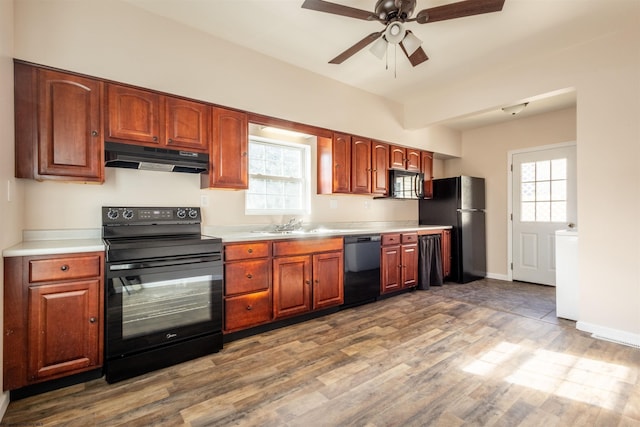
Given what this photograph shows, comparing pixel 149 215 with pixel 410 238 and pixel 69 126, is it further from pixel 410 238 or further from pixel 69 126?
pixel 410 238

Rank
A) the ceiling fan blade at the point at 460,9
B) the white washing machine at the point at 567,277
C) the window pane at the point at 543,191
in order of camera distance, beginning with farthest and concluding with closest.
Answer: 1. the window pane at the point at 543,191
2. the white washing machine at the point at 567,277
3. the ceiling fan blade at the point at 460,9

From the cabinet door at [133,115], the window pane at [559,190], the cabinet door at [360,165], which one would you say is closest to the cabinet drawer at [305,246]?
the cabinet door at [360,165]

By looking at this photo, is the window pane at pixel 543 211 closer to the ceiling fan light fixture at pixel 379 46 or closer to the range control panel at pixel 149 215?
the ceiling fan light fixture at pixel 379 46

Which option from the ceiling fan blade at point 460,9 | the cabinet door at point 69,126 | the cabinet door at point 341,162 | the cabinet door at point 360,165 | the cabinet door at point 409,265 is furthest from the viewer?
the cabinet door at point 409,265

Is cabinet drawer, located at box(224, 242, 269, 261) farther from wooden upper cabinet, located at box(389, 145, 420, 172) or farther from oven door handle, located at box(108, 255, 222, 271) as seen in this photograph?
wooden upper cabinet, located at box(389, 145, 420, 172)

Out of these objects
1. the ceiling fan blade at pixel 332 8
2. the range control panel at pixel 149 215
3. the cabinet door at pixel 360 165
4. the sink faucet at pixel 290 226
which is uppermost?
the ceiling fan blade at pixel 332 8

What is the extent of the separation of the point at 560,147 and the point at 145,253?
17.9 ft

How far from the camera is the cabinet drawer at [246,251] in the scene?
8.68 ft

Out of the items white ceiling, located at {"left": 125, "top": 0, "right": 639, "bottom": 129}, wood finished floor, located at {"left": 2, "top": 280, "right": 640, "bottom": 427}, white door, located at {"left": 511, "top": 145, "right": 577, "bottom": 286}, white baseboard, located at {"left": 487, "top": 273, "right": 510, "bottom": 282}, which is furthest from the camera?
white baseboard, located at {"left": 487, "top": 273, "right": 510, "bottom": 282}

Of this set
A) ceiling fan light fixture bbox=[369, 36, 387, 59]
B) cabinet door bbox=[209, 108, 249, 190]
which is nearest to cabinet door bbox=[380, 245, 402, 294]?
cabinet door bbox=[209, 108, 249, 190]

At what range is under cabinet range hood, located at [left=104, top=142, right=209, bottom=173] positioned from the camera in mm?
2357

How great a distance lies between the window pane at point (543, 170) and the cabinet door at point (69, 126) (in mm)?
5556

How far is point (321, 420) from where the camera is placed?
5.45ft

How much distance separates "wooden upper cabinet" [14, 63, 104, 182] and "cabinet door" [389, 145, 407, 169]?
3466mm
